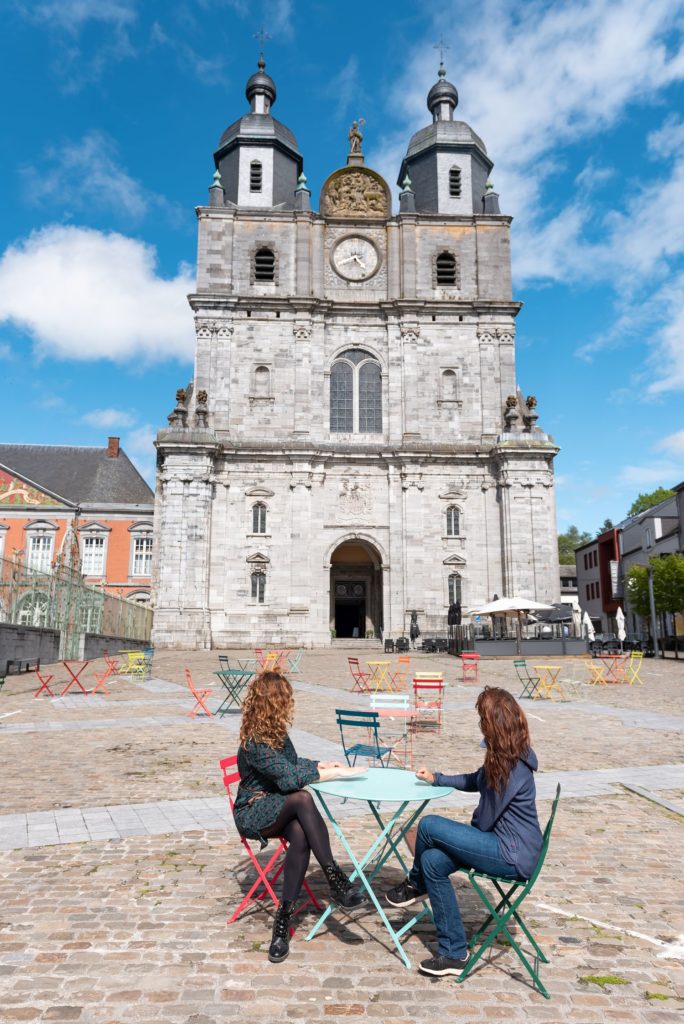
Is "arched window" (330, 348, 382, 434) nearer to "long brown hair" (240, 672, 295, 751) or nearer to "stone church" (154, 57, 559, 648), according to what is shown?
"stone church" (154, 57, 559, 648)

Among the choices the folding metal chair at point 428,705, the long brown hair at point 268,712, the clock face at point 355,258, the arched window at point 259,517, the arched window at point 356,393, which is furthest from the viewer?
the clock face at point 355,258

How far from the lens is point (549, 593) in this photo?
32.9m

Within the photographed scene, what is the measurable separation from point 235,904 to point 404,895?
A: 105 cm

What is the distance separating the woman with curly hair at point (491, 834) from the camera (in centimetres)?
369

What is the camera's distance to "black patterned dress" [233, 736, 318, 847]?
4152 mm

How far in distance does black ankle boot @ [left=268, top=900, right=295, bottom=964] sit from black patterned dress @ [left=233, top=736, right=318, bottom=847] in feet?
1.37

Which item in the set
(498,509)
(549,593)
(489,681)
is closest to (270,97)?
(498,509)

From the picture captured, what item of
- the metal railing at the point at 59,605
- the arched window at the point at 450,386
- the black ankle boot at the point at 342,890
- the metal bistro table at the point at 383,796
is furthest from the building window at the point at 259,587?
the black ankle boot at the point at 342,890

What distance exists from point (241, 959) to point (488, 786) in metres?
1.54

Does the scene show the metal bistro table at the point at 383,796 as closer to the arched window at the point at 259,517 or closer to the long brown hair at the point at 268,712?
the long brown hair at the point at 268,712

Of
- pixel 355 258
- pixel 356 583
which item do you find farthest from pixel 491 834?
pixel 355 258

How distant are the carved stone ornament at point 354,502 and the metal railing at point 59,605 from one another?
35.8 feet

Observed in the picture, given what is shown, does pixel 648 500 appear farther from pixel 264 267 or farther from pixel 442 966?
pixel 442 966

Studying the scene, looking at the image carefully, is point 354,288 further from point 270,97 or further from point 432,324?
point 270,97
